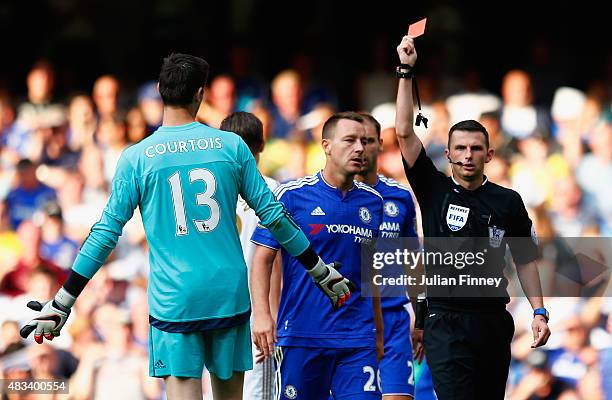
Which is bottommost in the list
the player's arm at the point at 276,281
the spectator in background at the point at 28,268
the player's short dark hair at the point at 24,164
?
the player's arm at the point at 276,281

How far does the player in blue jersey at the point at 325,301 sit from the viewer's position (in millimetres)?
7562

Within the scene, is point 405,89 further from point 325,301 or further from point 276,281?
point 276,281

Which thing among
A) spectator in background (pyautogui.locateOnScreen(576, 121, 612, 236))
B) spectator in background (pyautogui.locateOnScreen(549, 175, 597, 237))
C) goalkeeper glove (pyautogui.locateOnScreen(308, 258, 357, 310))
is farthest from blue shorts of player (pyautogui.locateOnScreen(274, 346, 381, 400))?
spectator in background (pyautogui.locateOnScreen(576, 121, 612, 236))

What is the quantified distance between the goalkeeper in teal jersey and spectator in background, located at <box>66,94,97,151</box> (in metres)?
8.03

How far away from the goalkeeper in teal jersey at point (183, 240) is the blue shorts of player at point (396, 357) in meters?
2.31

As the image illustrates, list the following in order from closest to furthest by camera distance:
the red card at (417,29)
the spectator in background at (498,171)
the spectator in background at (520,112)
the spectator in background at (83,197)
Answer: the red card at (417,29) < the spectator in background at (498,171) < the spectator in background at (520,112) < the spectator in background at (83,197)

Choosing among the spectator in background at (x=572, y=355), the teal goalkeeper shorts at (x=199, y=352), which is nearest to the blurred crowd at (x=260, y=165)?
the spectator in background at (x=572, y=355)

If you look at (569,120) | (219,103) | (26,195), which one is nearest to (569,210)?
(569,120)

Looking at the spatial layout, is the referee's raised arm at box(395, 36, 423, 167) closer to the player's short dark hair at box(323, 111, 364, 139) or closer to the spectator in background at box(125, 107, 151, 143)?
the player's short dark hair at box(323, 111, 364, 139)

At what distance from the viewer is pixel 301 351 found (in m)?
7.59

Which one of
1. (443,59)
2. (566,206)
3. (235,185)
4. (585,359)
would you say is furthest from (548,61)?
(235,185)

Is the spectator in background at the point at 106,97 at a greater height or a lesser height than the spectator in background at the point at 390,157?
greater

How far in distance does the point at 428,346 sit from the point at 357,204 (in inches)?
38.2

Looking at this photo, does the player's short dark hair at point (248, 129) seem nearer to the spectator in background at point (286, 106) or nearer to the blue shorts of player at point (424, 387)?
the blue shorts of player at point (424, 387)
